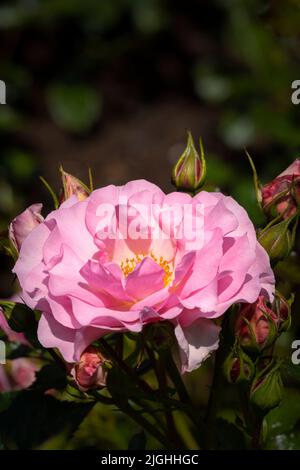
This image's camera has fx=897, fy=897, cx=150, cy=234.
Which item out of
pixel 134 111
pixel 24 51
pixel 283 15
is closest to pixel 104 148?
pixel 134 111

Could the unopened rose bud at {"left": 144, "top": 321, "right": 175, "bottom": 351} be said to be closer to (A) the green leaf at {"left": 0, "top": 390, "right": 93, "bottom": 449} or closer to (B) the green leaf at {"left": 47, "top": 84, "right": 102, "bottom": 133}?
(A) the green leaf at {"left": 0, "top": 390, "right": 93, "bottom": 449}

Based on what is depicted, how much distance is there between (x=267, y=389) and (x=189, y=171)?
0.82 ft

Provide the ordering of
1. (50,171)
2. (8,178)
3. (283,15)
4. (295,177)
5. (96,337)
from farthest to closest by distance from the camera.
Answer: (50,171)
(8,178)
(283,15)
(295,177)
(96,337)

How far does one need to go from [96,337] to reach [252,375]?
17cm

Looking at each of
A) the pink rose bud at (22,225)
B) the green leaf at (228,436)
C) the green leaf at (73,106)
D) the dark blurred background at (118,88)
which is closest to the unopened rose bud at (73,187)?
the pink rose bud at (22,225)

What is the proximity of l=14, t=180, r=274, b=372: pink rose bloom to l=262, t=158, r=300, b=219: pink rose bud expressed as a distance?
0.10 meters

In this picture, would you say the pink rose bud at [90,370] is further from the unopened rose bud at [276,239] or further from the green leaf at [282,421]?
the green leaf at [282,421]

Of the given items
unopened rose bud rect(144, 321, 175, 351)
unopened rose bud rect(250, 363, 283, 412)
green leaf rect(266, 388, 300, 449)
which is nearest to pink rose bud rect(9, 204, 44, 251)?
unopened rose bud rect(144, 321, 175, 351)

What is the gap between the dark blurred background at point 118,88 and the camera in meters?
2.76

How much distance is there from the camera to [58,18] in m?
3.01

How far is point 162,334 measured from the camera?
0.84m

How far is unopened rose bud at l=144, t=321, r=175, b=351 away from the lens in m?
0.83

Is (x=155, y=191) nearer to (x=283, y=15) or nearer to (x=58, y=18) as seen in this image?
(x=283, y=15)

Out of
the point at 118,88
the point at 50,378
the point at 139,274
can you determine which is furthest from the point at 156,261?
the point at 118,88
